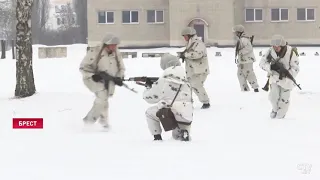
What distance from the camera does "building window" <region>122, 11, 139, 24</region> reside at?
49.3 m

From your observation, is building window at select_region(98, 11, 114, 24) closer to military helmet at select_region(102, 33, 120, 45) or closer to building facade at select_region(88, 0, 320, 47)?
building facade at select_region(88, 0, 320, 47)

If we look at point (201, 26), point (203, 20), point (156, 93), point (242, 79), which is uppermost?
point (203, 20)

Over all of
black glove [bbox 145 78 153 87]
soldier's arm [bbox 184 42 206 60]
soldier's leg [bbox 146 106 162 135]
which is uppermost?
soldier's arm [bbox 184 42 206 60]

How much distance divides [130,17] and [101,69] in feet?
131

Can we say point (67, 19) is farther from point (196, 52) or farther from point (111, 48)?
point (111, 48)

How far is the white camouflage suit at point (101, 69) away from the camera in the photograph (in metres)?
9.70

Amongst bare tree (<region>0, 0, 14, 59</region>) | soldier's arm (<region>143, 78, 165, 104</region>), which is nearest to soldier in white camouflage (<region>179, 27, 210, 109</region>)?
soldier's arm (<region>143, 78, 165, 104</region>)

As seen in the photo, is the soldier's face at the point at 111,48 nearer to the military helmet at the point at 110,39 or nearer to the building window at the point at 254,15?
the military helmet at the point at 110,39

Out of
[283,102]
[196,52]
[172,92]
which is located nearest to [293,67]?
[283,102]

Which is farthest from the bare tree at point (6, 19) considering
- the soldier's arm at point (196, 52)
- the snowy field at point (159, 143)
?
the soldier's arm at point (196, 52)

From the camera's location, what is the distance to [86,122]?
33.4 ft

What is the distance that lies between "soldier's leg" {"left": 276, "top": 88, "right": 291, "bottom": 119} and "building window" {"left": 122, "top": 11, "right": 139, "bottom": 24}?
1522 inches

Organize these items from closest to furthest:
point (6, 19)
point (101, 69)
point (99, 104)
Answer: point (101, 69) < point (99, 104) < point (6, 19)

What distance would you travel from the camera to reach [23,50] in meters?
14.9
